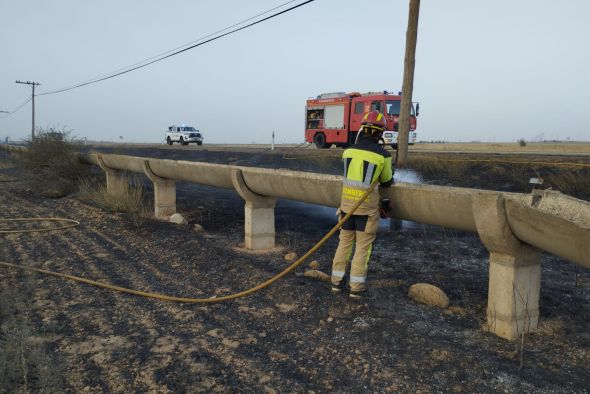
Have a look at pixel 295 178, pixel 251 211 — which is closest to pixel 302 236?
pixel 251 211

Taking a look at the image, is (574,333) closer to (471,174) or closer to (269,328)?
(269,328)

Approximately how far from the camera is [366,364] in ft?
11.1

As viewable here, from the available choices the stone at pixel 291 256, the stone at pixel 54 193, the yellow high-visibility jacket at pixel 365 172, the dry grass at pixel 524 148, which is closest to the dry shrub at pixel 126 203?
the stone at pixel 54 193

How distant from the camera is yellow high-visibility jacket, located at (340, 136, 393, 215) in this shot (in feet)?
15.5

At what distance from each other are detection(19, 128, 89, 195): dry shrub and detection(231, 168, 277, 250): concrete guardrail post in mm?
8192

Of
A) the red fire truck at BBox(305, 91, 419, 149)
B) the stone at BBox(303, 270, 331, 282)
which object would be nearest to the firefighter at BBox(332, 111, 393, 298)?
the stone at BBox(303, 270, 331, 282)

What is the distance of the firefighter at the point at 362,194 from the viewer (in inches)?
186

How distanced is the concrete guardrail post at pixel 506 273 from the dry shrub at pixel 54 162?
12.3 meters

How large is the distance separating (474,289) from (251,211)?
344 centimetres

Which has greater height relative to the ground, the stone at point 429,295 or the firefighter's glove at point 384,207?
the firefighter's glove at point 384,207

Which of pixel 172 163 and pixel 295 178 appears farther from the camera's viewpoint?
pixel 172 163

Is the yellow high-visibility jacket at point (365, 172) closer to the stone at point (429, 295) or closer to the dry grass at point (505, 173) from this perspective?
the stone at point (429, 295)

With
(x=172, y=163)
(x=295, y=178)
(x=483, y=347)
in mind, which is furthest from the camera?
(x=172, y=163)

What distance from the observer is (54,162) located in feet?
44.3
